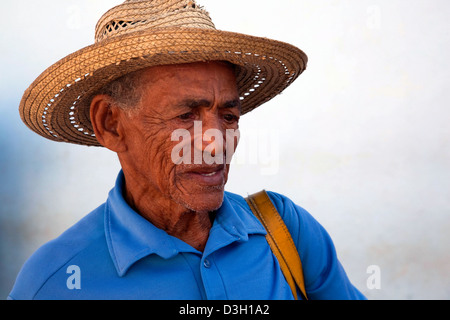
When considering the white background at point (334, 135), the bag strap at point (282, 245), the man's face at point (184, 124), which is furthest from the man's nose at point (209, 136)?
the white background at point (334, 135)

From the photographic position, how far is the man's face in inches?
50.9

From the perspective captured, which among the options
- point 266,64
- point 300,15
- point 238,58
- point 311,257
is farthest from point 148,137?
point 300,15

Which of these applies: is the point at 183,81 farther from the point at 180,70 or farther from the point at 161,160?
the point at 161,160

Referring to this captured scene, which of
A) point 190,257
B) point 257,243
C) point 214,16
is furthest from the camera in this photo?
point 214,16

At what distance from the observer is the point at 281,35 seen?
2707 mm

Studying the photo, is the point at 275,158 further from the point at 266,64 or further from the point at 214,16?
the point at 266,64

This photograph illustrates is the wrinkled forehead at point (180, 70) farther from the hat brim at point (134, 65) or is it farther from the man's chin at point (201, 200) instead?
the man's chin at point (201, 200)

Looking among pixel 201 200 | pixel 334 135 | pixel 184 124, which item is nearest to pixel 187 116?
pixel 184 124

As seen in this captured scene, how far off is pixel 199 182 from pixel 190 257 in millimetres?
219

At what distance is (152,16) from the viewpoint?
1328 millimetres

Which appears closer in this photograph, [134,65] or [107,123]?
[134,65]

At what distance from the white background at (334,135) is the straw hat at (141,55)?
1181 mm

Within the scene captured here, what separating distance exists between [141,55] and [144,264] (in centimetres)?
58

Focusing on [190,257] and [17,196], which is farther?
[17,196]
